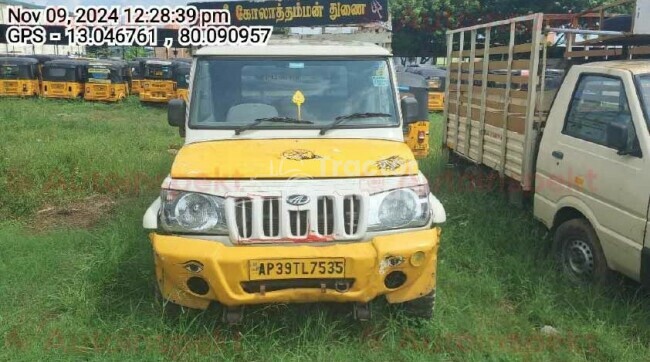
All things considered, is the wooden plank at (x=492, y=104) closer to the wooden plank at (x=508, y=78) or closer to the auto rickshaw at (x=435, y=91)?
the wooden plank at (x=508, y=78)

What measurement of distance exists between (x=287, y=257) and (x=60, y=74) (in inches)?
857

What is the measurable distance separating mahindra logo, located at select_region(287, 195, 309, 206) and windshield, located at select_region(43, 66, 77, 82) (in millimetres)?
21258

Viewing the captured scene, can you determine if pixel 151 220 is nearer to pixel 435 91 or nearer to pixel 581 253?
pixel 581 253

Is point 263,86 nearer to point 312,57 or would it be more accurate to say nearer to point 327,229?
point 312,57

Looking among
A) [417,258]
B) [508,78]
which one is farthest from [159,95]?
[417,258]

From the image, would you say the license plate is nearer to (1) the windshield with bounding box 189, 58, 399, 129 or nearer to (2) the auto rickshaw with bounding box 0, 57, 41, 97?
(1) the windshield with bounding box 189, 58, 399, 129

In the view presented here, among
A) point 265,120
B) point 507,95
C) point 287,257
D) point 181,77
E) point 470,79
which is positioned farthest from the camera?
point 181,77

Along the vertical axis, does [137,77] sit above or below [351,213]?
above

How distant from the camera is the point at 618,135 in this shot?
3938mm

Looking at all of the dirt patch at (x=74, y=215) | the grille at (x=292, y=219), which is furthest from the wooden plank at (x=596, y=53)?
the dirt patch at (x=74, y=215)

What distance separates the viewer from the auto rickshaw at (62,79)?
22125 mm

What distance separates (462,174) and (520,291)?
11.5 feet

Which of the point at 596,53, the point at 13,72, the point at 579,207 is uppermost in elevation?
the point at 596,53

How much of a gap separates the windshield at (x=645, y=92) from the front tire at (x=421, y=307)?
1.89m
